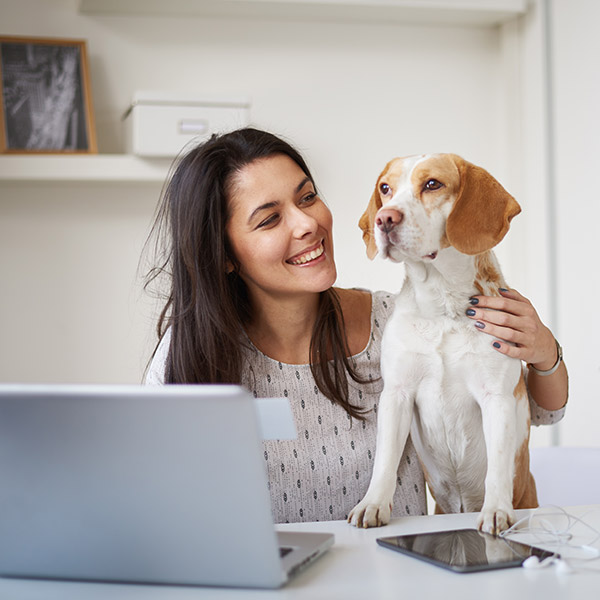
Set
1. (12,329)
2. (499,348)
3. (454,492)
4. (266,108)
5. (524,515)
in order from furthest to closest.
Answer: (266,108)
(12,329)
(454,492)
(499,348)
(524,515)

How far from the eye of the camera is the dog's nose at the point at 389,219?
1221 millimetres

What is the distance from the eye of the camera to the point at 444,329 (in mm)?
1292

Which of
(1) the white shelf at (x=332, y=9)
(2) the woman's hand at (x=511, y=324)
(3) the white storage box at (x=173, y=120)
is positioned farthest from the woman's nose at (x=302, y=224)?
(1) the white shelf at (x=332, y=9)

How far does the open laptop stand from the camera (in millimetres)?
678

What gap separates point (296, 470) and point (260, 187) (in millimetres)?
555

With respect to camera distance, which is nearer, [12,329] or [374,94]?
[12,329]

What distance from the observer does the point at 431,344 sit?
1.29 metres

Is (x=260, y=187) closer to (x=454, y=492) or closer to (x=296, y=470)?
(x=296, y=470)

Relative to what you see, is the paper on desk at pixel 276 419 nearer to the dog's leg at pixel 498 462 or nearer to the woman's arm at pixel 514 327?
the dog's leg at pixel 498 462

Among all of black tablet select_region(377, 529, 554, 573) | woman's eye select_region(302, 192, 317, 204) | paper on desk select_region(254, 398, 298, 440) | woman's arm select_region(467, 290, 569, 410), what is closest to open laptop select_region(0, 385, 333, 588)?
paper on desk select_region(254, 398, 298, 440)

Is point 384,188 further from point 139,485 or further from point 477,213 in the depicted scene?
point 139,485

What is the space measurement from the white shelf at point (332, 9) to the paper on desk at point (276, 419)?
219cm

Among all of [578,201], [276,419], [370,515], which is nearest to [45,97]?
[578,201]

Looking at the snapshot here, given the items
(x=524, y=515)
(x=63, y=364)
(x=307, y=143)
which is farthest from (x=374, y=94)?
(x=524, y=515)
